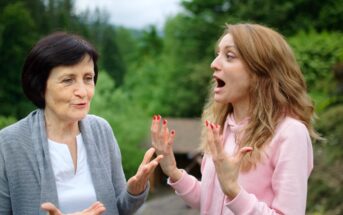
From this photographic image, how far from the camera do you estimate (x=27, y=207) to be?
2334 mm

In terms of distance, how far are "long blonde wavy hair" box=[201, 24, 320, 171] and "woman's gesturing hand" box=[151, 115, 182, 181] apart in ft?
1.14

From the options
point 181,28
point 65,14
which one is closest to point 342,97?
point 181,28

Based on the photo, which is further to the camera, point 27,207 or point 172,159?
point 172,159

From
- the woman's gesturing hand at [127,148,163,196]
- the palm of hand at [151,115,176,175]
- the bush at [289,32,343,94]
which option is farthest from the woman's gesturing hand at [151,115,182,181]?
the bush at [289,32,343,94]

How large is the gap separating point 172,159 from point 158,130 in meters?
0.18

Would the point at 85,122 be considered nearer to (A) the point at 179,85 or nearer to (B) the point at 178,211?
(B) the point at 178,211

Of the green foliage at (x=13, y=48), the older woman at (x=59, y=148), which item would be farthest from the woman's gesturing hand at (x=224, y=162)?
the green foliage at (x=13, y=48)

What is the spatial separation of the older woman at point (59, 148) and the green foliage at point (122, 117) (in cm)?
2363

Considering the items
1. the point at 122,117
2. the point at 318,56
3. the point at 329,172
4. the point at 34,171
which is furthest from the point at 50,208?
the point at 122,117

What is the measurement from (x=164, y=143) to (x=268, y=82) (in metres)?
0.58

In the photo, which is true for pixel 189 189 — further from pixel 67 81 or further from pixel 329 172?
pixel 329 172

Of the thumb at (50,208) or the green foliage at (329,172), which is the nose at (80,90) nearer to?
the thumb at (50,208)

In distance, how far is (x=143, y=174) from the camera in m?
2.47

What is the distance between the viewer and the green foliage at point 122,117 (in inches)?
1136
